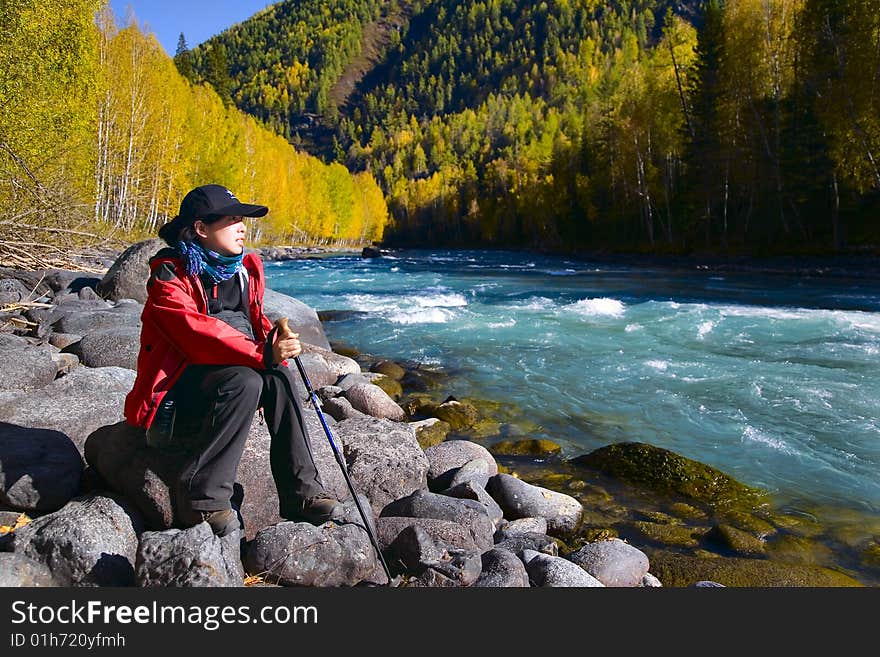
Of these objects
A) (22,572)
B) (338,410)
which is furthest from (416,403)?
(22,572)

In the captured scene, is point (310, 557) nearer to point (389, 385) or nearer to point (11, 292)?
point (389, 385)

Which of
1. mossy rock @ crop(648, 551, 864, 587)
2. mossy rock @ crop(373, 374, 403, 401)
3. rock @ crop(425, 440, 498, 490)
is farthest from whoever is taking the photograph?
mossy rock @ crop(373, 374, 403, 401)

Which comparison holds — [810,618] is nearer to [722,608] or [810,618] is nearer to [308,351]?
[722,608]

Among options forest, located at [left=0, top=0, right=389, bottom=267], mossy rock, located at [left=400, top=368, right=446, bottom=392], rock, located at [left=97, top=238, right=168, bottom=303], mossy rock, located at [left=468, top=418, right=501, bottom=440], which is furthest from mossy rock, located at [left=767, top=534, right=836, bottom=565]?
forest, located at [left=0, top=0, right=389, bottom=267]

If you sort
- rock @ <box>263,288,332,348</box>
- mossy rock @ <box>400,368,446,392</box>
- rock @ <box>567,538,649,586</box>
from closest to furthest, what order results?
rock @ <box>567,538,649,586</box> → mossy rock @ <box>400,368,446,392</box> → rock @ <box>263,288,332,348</box>

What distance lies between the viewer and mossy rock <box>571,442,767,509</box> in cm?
523

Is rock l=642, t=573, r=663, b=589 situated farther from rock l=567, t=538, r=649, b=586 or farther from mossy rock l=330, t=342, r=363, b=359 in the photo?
mossy rock l=330, t=342, r=363, b=359

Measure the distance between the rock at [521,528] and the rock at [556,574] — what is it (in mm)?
685

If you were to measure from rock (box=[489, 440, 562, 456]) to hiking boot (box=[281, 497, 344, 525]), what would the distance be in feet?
11.6

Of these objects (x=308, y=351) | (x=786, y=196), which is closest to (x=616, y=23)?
(x=786, y=196)

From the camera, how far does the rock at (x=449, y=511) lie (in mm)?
3693

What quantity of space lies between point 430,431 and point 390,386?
2.30 m

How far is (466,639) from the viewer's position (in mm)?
2318

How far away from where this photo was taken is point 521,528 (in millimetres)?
4270
